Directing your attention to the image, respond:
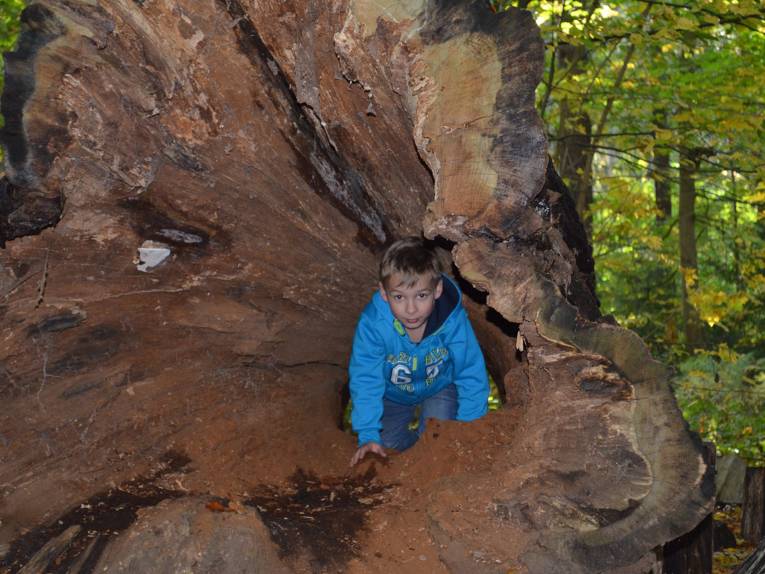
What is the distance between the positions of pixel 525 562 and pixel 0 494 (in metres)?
2.13

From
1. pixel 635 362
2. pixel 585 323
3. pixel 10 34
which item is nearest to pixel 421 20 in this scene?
pixel 585 323

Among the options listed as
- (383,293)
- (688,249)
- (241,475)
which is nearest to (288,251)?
(383,293)

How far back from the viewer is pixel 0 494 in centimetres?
316

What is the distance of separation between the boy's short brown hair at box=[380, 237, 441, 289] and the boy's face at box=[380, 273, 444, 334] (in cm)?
2

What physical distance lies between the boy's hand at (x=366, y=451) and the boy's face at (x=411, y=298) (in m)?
0.72

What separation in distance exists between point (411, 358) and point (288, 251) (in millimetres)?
904

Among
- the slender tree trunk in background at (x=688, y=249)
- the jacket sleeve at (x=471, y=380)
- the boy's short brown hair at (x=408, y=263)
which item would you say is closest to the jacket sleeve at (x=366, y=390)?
the jacket sleeve at (x=471, y=380)

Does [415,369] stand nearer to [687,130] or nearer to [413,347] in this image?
[413,347]

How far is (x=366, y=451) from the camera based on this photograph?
414cm

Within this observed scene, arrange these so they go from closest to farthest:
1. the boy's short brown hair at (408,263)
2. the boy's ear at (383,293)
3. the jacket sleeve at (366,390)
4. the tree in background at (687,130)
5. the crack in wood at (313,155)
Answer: the crack in wood at (313,155)
the boy's short brown hair at (408,263)
the boy's ear at (383,293)
the jacket sleeve at (366,390)
the tree in background at (687,130)

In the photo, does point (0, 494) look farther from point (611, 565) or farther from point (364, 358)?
point (611, 565)

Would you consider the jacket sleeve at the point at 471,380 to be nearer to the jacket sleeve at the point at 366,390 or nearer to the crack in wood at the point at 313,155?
the jacket sleeve at the point at 366,390

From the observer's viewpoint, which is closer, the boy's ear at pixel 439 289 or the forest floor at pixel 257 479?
the forest floor at pixel 257 479

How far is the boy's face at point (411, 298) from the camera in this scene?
366 cm
